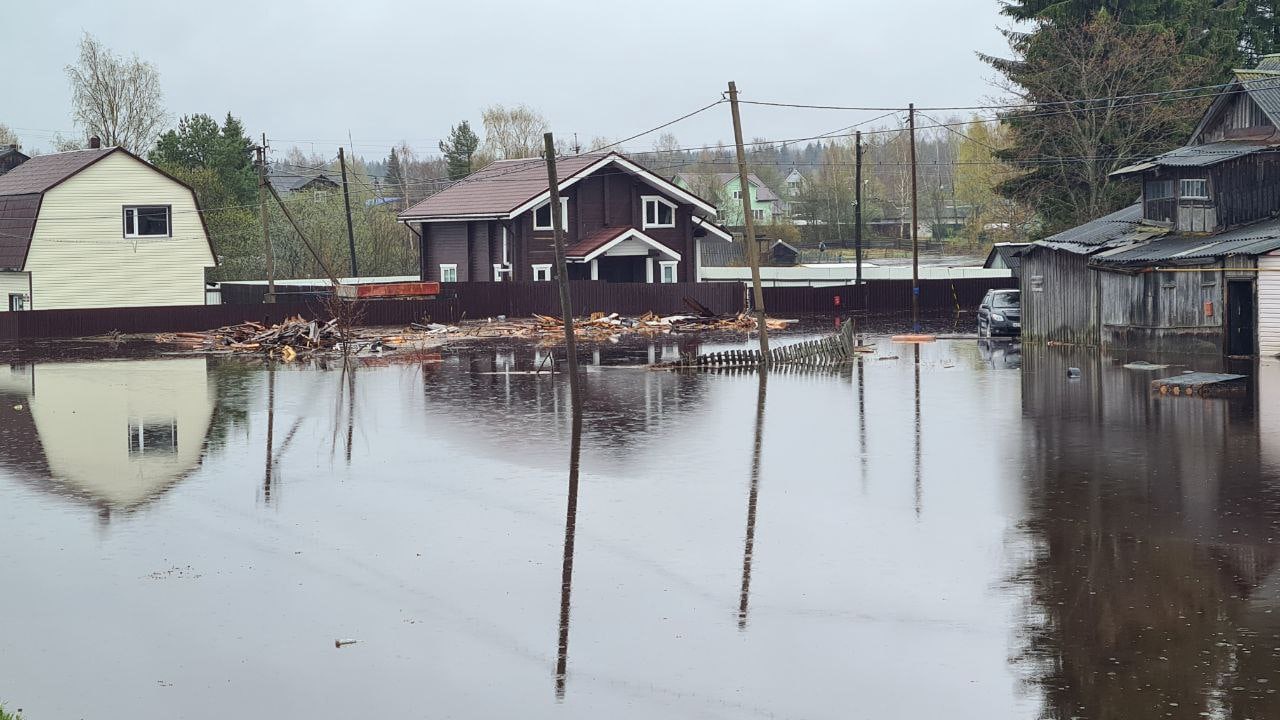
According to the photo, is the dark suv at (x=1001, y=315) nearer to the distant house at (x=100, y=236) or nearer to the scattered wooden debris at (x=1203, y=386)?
the scattered wooden debris at (x=1203, y=386)

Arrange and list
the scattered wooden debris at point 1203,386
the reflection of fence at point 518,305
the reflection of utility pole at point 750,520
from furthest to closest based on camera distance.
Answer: the reflection of fence at point 518,305 → the scattered wooden debris at point 1203,386 → the reflection of utility pole at point 750,520

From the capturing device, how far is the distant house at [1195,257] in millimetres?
35062

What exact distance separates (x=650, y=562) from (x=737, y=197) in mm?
132693

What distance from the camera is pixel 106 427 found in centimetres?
2506

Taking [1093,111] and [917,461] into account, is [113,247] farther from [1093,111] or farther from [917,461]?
[917,461]

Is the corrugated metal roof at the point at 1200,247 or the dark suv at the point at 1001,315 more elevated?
the corrugated metal roof at the point at 1200,247

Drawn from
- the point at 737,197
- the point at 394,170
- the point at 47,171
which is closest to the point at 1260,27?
the point at 47,171

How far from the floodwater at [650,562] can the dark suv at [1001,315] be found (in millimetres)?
19180

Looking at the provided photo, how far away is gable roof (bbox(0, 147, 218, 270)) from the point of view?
185 ft

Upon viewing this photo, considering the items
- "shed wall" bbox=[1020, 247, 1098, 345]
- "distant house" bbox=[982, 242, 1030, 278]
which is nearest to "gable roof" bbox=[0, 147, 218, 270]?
"shed wall" bbox=[1020, 247, 1098, 345]

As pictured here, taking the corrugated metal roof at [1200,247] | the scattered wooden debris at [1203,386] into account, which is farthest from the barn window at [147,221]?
the scattered wooden debris at [1203,386]

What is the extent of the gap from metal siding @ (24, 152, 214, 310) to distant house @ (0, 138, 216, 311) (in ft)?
0.14

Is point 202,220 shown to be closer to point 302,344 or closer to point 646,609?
point 302,344

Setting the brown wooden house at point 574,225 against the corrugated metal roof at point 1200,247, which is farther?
the brown wooden house at point 574,225
